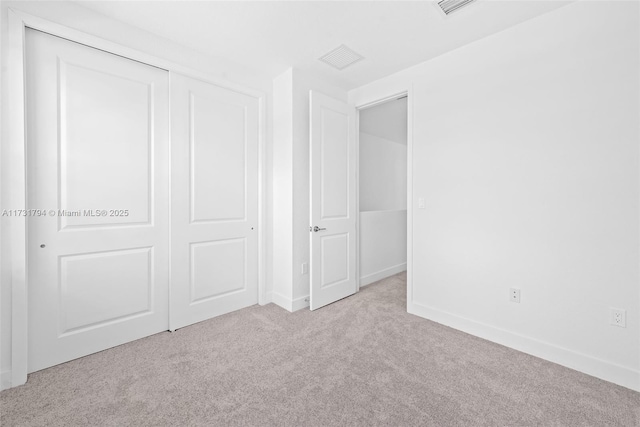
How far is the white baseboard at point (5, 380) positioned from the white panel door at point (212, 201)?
0.95 metres

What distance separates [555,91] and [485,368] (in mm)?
2032

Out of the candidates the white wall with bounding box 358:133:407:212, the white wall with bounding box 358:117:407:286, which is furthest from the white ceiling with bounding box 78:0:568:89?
the white wall with bounding box 358:133:407:212

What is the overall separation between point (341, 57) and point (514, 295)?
102 inches

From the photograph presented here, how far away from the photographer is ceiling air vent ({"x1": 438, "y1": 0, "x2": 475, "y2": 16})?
190 cm

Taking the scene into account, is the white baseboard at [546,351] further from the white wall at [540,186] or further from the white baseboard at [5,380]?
the white baseboard at [5,380]

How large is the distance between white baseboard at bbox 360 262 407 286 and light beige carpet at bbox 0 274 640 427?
1.33 m

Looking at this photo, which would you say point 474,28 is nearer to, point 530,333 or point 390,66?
point 390,66

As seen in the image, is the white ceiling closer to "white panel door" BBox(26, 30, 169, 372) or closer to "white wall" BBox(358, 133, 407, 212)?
"white panel door" BBox(26, 30, 169, 372)

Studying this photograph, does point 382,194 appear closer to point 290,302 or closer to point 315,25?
point 290,302

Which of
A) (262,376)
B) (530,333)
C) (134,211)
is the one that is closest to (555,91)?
(530,333)

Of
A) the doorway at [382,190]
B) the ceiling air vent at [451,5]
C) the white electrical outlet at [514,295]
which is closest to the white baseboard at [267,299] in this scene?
the doorway at [382,190]

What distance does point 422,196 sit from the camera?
2709mm

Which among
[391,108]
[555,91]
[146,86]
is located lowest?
[555,91]

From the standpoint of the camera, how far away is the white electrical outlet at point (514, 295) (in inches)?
84.6
